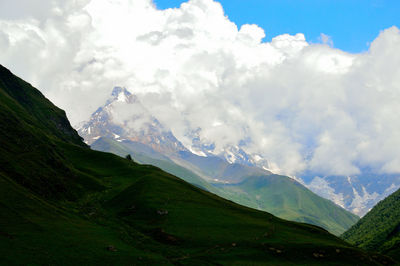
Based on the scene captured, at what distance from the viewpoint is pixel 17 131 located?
401 ft

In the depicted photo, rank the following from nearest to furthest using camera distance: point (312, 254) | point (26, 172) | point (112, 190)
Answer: point (312, 254), point (26, 172), point (112, 190)

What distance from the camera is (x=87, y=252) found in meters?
68.4

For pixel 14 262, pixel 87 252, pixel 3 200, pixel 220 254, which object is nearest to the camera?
pixel 14 262

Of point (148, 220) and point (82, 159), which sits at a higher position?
point (82, 159)

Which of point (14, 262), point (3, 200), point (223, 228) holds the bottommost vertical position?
point (14, 262)

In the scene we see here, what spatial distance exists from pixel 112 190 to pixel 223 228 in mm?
48565

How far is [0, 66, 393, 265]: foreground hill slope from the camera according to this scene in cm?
6944

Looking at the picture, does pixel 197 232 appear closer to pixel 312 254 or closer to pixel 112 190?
pixel 312 254

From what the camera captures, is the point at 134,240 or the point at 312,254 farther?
the point at 312,254

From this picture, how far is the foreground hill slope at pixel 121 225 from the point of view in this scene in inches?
2734

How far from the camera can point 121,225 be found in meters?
98.9

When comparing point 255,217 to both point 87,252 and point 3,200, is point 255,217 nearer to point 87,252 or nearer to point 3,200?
point 87,252

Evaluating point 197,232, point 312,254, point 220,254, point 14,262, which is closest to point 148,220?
point 197,232

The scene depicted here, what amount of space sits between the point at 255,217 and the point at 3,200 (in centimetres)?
8133
